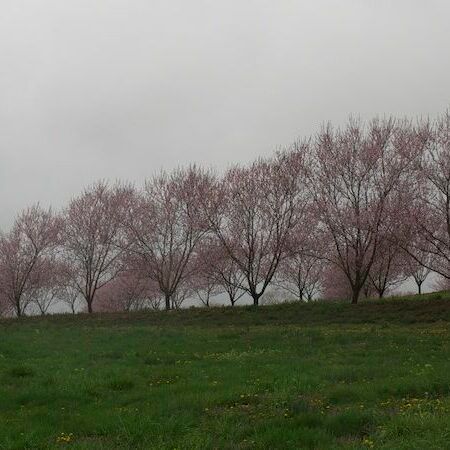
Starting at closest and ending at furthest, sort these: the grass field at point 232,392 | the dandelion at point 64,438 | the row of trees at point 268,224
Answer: the grass field at point 232,392 → the dandelion at point 64,438 → the row of trees at point 268,224

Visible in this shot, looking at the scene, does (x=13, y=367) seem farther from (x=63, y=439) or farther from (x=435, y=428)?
(x=435, y=428)

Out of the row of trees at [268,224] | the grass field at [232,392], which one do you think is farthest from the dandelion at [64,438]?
the row of trees at [268,224]

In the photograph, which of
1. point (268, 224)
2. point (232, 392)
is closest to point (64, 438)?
point (232, 392)

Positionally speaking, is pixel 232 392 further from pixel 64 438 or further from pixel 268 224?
pixel 268 224

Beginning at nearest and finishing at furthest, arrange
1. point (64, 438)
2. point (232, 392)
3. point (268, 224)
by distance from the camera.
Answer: point (64, 438) < point (232, 392) < point (268, 224)

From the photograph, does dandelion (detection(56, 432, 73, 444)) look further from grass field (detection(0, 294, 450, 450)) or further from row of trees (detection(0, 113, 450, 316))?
row of trees (detection(0, 113, 450, 316))

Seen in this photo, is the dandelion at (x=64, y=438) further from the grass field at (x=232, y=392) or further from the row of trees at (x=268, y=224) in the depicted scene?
the row of trees at (x=268, y=224)

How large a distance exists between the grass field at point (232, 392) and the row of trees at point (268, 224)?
12.6 meters

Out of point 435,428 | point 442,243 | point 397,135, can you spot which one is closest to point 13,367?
point 435,428

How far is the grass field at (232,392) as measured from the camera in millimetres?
6418

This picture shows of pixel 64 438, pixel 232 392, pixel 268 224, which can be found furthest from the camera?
pixel 268 224

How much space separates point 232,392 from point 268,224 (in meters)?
27.7

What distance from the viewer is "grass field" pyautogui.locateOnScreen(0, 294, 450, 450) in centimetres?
642

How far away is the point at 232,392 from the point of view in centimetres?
880
